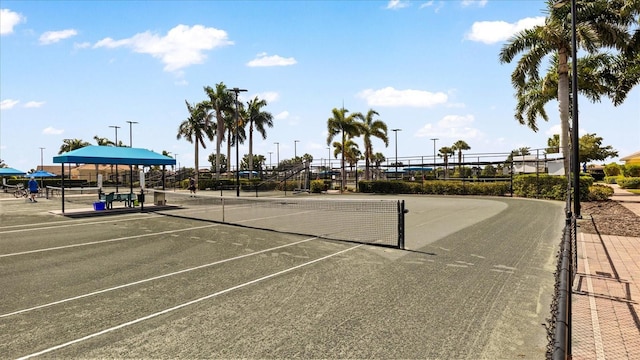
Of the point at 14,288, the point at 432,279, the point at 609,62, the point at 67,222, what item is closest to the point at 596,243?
the point at 432,279

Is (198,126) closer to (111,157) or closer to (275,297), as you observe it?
(111,157)

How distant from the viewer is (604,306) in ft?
19.2

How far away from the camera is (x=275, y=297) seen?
632 centimetres

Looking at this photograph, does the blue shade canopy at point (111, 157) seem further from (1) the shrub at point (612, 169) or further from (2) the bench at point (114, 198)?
(1) the shrub at point (612, 169)

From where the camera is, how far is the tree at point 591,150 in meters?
62.2

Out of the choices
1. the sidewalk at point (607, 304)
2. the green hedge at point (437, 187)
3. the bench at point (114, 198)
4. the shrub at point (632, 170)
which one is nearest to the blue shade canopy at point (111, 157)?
the bench at point (114, 198)

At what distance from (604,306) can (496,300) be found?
1.61 metres

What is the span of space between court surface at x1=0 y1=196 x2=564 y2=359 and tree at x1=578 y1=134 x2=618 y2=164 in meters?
62.9

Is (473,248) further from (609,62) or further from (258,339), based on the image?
(609,62)

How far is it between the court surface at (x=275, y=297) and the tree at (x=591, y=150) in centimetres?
6287

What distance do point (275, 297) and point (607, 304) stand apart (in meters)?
5.37

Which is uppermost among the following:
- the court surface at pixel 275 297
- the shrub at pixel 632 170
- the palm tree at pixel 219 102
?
the palm tree at pixel 219 102

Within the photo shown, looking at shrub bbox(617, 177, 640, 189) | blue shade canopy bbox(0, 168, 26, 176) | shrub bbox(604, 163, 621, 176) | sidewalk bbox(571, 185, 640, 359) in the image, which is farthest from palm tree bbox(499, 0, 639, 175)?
blue shade canopy bbox(0, 168, 26, 176)

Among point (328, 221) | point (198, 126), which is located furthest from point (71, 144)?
point (328, 221)
